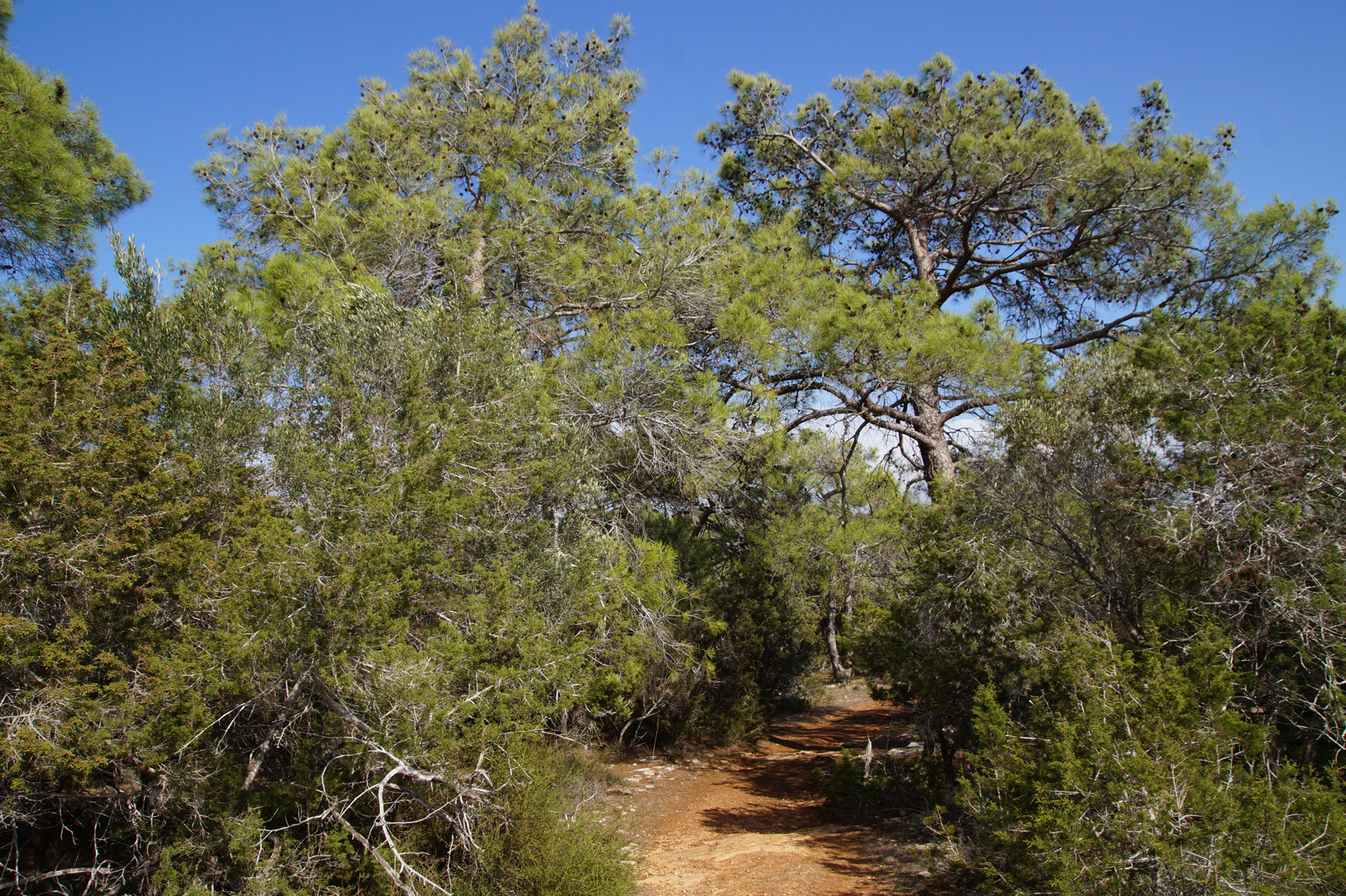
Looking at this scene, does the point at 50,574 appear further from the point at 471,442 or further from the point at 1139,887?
the point at 1139,887

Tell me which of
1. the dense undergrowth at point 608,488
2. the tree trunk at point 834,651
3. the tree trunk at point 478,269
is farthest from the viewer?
the tree trunk at point 834,651

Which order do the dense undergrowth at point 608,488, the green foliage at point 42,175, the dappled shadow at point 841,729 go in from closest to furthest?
the dense undergrowth at point 608,488
the green foliage at point 42,175
the dappled shadow at point 841,729

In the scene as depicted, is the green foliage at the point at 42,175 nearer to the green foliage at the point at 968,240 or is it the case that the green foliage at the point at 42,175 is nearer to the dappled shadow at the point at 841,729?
the green foliage at the point at 968,240

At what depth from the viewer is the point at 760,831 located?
26.5ft

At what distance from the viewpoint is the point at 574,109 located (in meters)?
10.4

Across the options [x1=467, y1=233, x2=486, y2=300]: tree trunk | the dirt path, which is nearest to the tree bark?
the dirt path

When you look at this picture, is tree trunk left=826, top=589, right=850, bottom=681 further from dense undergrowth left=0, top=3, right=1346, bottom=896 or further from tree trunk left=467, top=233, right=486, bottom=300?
tree trunk left=467, top=233, right=486, bottom=300

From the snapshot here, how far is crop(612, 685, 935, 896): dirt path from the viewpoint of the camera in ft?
20.5

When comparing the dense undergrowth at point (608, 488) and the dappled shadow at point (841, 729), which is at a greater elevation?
the dense undergrowth at point (608, 488)

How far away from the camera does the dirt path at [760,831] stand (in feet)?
20.5

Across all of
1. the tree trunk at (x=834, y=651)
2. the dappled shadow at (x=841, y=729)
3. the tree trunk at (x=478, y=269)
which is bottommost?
the dappled shadow at (x=841, y=729)

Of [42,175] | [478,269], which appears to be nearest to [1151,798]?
[478,269]

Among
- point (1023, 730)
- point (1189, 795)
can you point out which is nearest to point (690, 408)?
point (1023, 730)

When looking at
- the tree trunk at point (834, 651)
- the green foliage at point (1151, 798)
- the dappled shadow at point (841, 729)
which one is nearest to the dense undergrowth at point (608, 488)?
the green foliage at point (1151, 798)
